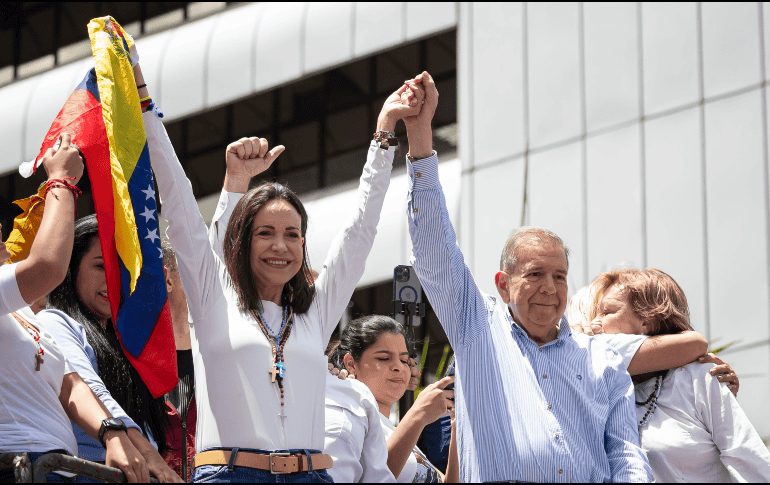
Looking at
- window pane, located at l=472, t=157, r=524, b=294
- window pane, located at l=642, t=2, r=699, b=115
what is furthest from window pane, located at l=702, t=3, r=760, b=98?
window pane, located at l=472, t=157, r=524, b=294

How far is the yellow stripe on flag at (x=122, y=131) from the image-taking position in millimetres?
3215

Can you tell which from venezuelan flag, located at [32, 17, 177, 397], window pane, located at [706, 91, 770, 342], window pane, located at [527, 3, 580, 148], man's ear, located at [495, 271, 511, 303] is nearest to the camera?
venezuelan flag, located at [32, 17, 177, 397]

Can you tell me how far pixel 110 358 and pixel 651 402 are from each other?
1.92 metres

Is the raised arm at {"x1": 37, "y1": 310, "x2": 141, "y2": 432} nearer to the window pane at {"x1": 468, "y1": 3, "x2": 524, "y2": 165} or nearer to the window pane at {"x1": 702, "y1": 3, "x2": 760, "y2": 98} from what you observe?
the window pane at {"x1": 702, "y1": 3, "x2": 760, "y2": 98}

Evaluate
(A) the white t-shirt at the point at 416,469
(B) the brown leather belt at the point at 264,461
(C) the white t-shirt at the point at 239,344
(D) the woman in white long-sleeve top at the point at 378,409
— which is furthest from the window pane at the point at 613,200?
(B) the brown leather belt at the point at 264,461

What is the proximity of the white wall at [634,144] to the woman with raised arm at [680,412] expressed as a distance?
5530 millimetres

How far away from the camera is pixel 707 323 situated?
9078 millimetres

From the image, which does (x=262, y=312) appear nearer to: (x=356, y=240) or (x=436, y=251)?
(x=356, y=240)

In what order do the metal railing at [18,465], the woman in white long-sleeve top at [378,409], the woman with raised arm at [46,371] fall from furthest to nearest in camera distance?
the woman in white long-sleeve top at [378,409] < the woman with raised arm at [46,371] < the metal railing at [18,465]

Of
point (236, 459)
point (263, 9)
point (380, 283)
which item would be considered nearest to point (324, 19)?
point (263, 9)

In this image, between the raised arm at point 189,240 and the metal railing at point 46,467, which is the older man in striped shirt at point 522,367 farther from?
the metal railing at point 46,467

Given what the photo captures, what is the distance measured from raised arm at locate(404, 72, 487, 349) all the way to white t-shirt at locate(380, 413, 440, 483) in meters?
0.80

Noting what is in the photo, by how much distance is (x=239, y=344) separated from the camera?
2.97 meters

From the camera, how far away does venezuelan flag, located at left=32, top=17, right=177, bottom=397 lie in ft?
10.5
